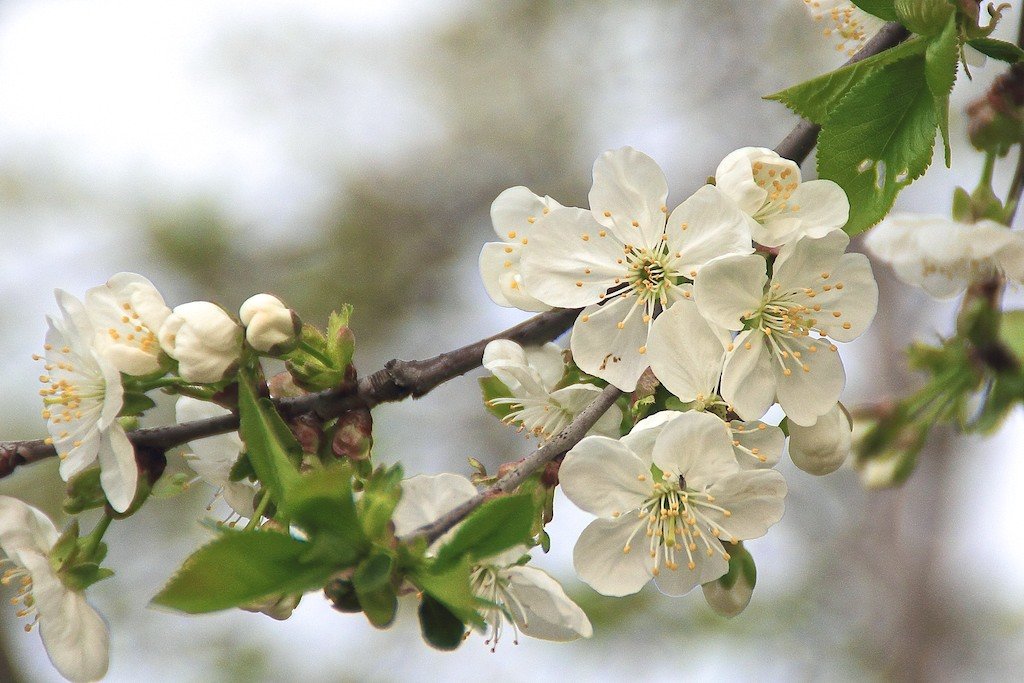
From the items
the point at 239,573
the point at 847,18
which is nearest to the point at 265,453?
the point at 239,573

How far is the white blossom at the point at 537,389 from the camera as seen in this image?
0.91 meters

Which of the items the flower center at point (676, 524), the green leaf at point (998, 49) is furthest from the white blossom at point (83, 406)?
the green leaf at point (998, 49)

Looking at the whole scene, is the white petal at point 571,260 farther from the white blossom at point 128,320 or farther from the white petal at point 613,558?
the white blossom at point 128,320

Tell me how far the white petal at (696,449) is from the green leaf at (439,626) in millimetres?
240

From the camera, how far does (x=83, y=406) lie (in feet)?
2.92

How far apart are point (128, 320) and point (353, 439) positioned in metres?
0.24

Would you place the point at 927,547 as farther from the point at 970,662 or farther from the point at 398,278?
the point at 398,278

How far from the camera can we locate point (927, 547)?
4.21 m

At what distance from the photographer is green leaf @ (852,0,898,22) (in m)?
0.84

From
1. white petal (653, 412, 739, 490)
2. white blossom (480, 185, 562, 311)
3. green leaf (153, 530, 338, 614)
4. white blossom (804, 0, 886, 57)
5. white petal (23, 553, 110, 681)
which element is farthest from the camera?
white blossom (804, 0, 886, 57)

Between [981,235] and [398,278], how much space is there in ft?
9.62

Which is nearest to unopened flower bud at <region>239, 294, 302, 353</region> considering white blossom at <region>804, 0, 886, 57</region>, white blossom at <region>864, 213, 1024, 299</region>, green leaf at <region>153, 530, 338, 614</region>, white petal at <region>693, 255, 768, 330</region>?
green leaf at <region>153, 530, 338, 614</region>

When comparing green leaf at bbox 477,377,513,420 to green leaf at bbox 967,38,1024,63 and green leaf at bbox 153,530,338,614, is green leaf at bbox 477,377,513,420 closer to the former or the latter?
green leaf at bbox 153,530,338,614

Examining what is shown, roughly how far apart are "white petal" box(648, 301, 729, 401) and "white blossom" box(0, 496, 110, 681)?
1.96 feet
